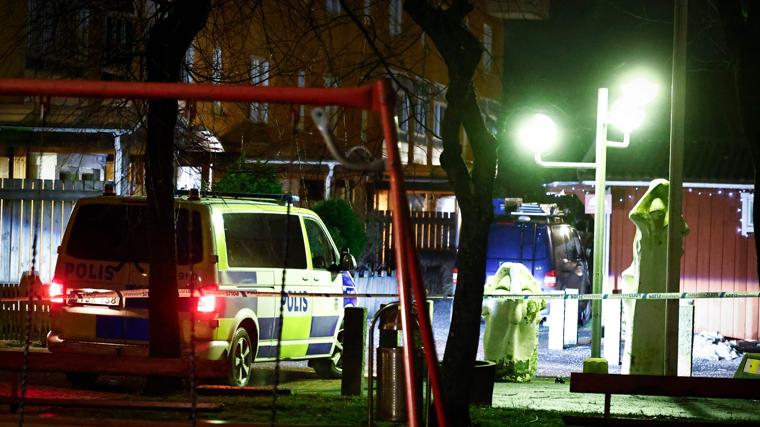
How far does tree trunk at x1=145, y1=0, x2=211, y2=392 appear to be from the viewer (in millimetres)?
11195

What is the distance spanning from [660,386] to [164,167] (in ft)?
15.6

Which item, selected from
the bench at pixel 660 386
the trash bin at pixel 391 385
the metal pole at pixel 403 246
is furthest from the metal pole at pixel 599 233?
the metal pole at pixel 403 246

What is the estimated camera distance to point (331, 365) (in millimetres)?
14711

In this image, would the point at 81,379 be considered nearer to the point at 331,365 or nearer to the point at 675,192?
the point at 331,365

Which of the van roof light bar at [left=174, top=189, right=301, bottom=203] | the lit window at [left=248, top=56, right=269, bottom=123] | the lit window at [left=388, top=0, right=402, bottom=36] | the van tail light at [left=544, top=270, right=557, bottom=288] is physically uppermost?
the lit window at [left=388, top=0, right=402, bottom=36]

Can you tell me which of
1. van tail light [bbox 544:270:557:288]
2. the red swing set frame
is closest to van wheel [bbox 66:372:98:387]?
the red swing set frame

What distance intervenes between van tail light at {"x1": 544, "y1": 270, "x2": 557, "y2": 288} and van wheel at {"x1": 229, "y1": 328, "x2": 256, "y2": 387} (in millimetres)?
11112

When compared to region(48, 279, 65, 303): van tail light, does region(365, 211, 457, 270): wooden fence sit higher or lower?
higher

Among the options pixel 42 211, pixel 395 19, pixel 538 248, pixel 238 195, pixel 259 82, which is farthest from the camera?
pixel 538 248

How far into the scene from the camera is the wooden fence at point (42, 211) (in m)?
18.4

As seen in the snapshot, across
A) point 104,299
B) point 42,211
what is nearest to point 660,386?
point 104,299

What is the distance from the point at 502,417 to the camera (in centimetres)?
1069

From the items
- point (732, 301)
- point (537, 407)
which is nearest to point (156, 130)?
point (537, 407)

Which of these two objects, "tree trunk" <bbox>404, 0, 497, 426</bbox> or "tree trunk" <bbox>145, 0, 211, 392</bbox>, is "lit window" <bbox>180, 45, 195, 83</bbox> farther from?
"tree trunk" <bbox>404, 0, 497, 426</bbox>
